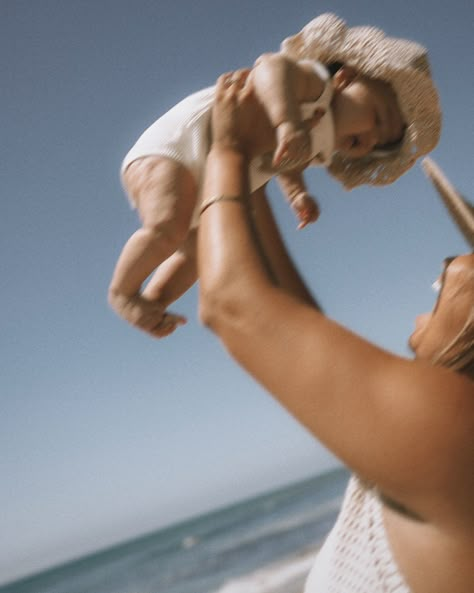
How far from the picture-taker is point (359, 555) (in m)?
1.33

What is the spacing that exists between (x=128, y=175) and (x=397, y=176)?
1.01 meters

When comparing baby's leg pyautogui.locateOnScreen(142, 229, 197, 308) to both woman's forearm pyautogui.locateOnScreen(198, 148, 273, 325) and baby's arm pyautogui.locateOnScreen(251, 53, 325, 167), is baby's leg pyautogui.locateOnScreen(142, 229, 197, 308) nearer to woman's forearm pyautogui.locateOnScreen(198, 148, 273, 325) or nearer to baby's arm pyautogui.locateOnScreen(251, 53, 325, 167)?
baby's arm pyautogui.locateOnScreen(251, 53, 325, 167)

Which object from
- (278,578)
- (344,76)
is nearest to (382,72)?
(344,76)

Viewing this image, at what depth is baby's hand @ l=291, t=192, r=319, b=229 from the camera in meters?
2.17

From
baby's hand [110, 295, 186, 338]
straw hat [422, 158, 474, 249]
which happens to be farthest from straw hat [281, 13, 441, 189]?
baby's hand [110, 295, 186, 338]

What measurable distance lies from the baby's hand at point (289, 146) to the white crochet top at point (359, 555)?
2.84 feet

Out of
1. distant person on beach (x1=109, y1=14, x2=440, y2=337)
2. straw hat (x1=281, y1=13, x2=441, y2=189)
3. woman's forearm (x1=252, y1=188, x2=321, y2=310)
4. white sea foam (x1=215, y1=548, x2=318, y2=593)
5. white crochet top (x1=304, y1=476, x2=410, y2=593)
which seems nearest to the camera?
woman's forearm (x1=252, y1=188, x2=321, y2=310)

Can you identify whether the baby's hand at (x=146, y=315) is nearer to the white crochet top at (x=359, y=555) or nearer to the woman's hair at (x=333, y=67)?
the white crochet top at (x=359, y=555)

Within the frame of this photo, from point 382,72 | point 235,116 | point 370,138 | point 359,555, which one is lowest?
point 359,555

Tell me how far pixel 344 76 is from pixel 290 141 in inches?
30.2

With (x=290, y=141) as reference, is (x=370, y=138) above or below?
above

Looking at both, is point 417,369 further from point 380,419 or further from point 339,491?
point 339,491

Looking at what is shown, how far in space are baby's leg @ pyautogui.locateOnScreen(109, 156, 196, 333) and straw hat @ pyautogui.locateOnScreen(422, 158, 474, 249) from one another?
785 millimetres

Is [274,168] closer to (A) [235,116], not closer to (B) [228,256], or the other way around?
(A) [235,116]
